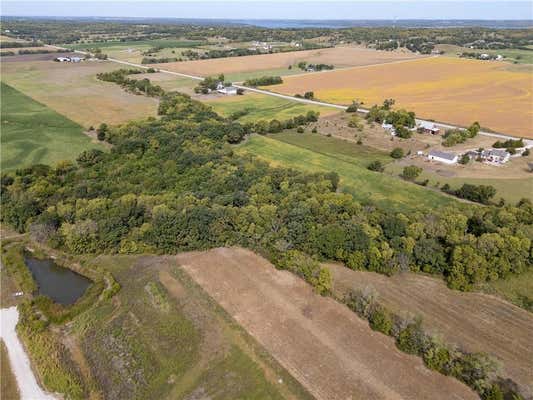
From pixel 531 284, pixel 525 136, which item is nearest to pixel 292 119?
pixel 525 136

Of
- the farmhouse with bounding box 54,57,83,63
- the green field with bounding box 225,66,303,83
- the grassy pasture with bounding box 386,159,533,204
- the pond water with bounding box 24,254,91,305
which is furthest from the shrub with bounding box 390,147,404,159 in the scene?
the farmhouse with bounding box 54,57,83,63

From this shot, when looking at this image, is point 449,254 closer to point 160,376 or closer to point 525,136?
point 160,376

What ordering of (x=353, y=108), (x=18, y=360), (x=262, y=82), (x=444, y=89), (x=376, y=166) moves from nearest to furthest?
(x=18, y=360), (x=376, y=166), (x=353, y=108), (x=444, y=89), (x=262, y=82)

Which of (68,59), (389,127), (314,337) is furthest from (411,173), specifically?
(68,59)

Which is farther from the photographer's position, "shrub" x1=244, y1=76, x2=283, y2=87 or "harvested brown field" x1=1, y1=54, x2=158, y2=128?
"shrub" x1=244, y1=76, x2=283, y2=87

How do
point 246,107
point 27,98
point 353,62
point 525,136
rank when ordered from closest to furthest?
1. point 525,136
2. point 246,107
3. point 27,98
4. point 353,62

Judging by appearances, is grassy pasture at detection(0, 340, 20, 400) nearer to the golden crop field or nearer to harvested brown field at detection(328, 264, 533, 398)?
harvested brown field at detection(328, 264, 533, 398)

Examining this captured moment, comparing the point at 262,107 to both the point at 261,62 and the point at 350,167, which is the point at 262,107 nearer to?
the point at 350,167
